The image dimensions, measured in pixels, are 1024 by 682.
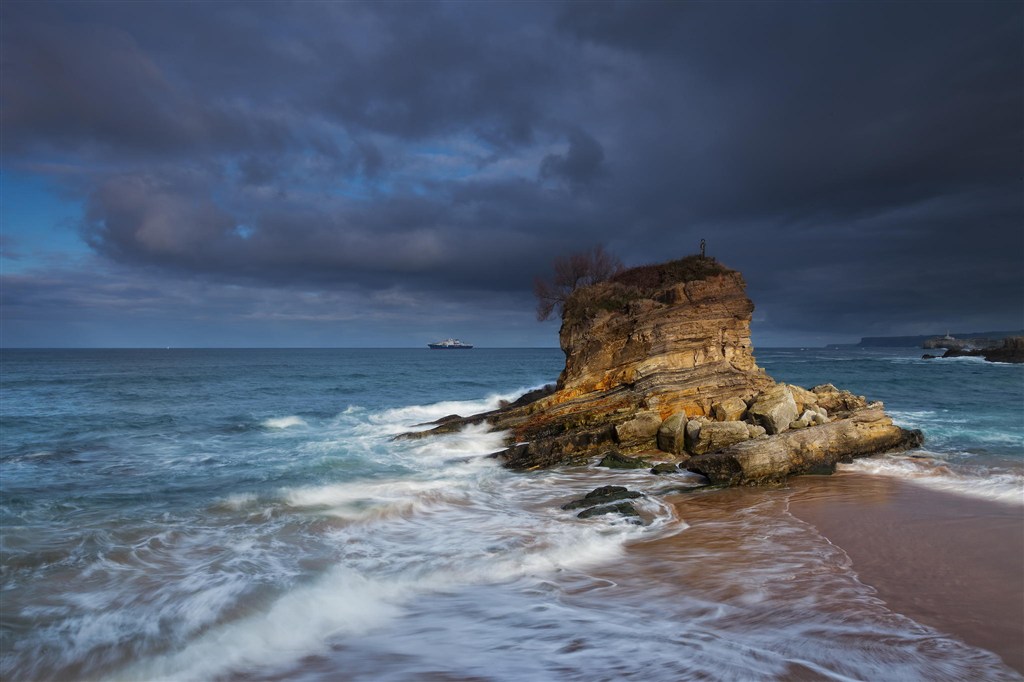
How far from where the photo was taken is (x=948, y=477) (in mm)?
15992

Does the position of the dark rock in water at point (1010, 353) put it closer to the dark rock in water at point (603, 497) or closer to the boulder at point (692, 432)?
the boulder at point (692, 432)

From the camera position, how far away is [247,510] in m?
14.2

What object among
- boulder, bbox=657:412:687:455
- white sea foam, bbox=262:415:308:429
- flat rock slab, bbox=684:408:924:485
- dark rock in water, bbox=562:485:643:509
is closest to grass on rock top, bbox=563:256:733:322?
boulder, bbox=657:412:687:455

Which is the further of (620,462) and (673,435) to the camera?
(673,435)

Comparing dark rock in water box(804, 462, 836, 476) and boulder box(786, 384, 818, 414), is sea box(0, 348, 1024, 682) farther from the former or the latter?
boulder box(786, 384, 818, 414)

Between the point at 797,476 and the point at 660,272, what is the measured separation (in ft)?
44.1

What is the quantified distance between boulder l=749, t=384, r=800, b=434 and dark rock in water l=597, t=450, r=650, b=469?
4.78 m

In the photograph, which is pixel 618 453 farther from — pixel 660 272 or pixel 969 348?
pixel 969 348

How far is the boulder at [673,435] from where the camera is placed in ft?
62.0

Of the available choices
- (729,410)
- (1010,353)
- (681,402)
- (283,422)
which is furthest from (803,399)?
(1010,353)

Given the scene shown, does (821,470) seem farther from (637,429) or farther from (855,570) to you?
(855,570)

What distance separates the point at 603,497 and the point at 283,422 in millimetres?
24891

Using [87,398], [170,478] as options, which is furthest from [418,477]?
[87,398]

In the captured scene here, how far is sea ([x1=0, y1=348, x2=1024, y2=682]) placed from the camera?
6594 millimetres
